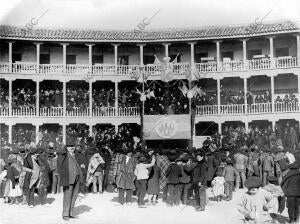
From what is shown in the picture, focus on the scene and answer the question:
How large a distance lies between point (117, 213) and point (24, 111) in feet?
44.9

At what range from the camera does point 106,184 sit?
54.9 ft

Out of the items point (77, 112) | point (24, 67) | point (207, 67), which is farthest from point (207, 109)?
point (24, 67)

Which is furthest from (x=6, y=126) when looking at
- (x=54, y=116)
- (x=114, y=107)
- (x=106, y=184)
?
(x=106, y=184)

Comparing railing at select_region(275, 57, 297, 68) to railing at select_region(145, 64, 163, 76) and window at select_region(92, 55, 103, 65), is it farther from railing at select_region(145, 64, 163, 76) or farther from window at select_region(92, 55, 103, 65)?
window at select_region(92, 55, 103, 65)

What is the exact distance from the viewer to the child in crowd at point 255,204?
886 cm

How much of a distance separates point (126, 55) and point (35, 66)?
5.45 m

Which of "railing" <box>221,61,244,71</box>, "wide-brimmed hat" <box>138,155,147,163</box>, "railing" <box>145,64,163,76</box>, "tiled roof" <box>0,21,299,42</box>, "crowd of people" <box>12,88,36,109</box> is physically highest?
"tiled roof" <box>0,21,299,42</box>

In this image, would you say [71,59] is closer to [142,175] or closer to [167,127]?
[167,127]

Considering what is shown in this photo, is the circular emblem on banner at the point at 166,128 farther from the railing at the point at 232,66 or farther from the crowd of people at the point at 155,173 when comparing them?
the railing at the point at 232,66

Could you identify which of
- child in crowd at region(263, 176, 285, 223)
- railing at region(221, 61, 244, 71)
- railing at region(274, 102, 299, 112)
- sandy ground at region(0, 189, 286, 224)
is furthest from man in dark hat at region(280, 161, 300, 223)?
railing at region(221, 61, 244, 71)

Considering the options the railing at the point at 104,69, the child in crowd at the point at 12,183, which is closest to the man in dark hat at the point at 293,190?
the child in crowd at the point at 12,183

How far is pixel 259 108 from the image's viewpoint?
25.0m

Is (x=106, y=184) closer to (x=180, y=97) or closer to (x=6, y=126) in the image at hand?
(x=180, y=97)

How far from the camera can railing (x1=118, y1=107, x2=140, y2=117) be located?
81.0ft
